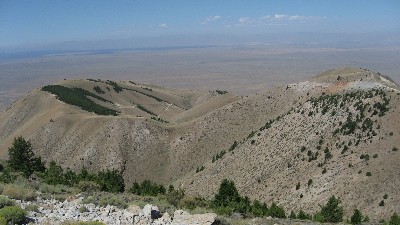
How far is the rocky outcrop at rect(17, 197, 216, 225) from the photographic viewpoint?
14.7 metres

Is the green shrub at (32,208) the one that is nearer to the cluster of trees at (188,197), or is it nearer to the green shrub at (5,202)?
the green shrub at (5,202)

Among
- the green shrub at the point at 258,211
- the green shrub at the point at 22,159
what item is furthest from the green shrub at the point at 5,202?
the green shrub at the point at 22,159

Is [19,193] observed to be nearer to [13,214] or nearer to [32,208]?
[32,208]

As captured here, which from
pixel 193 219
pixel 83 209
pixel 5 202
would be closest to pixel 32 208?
pixel 5 202

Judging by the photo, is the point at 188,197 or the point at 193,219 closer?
the point at 193,219

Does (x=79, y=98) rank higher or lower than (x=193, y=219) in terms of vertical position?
lower

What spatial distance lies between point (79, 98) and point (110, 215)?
305 feet

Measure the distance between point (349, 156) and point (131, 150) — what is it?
40425 mm

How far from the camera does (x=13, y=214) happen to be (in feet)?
44.5

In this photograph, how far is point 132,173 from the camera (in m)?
65.1

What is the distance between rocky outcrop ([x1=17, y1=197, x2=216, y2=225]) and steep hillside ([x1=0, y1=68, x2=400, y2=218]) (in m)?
22.0

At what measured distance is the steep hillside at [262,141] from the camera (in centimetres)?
3806

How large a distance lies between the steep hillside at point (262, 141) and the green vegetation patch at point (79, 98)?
465mm

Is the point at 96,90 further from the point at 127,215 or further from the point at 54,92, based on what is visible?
the point at 127,215
